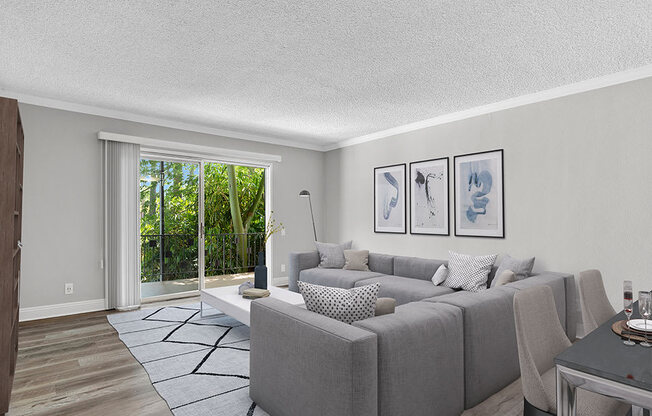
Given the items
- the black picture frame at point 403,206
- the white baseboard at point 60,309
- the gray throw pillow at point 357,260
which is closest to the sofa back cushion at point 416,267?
the gray throw pillow at point 357,260

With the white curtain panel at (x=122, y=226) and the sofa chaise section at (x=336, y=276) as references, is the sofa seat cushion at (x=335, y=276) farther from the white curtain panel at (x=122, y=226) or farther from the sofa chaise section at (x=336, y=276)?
the white curtain panel at (x=122, y=226)

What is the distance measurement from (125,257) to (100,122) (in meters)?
1.79

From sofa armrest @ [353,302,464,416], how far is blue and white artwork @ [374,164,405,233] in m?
3.34

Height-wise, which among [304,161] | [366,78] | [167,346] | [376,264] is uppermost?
[366,78]

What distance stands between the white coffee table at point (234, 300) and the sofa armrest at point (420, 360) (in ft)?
5.50

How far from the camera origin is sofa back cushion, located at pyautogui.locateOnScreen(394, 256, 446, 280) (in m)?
4.46

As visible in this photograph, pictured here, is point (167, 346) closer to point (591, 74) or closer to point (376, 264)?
point (376, 264)

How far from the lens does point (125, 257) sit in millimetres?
4637

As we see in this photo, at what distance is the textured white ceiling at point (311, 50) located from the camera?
2346 mm

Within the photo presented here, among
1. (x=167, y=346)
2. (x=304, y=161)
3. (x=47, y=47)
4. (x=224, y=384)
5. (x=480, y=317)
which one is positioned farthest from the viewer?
(x=304, y=161)

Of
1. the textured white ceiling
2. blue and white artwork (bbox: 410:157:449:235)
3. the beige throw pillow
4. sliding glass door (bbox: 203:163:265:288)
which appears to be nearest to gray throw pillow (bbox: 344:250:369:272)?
blue and white artwork (bbox: 410:157:449:235)

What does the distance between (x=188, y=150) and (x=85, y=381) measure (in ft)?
11.1

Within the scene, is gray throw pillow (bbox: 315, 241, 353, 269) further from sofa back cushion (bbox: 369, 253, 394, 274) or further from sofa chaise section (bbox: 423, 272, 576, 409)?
sofa chaise section (bbox: 423, 272, 576, 409)

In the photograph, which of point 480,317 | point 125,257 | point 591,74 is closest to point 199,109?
point 125,257
